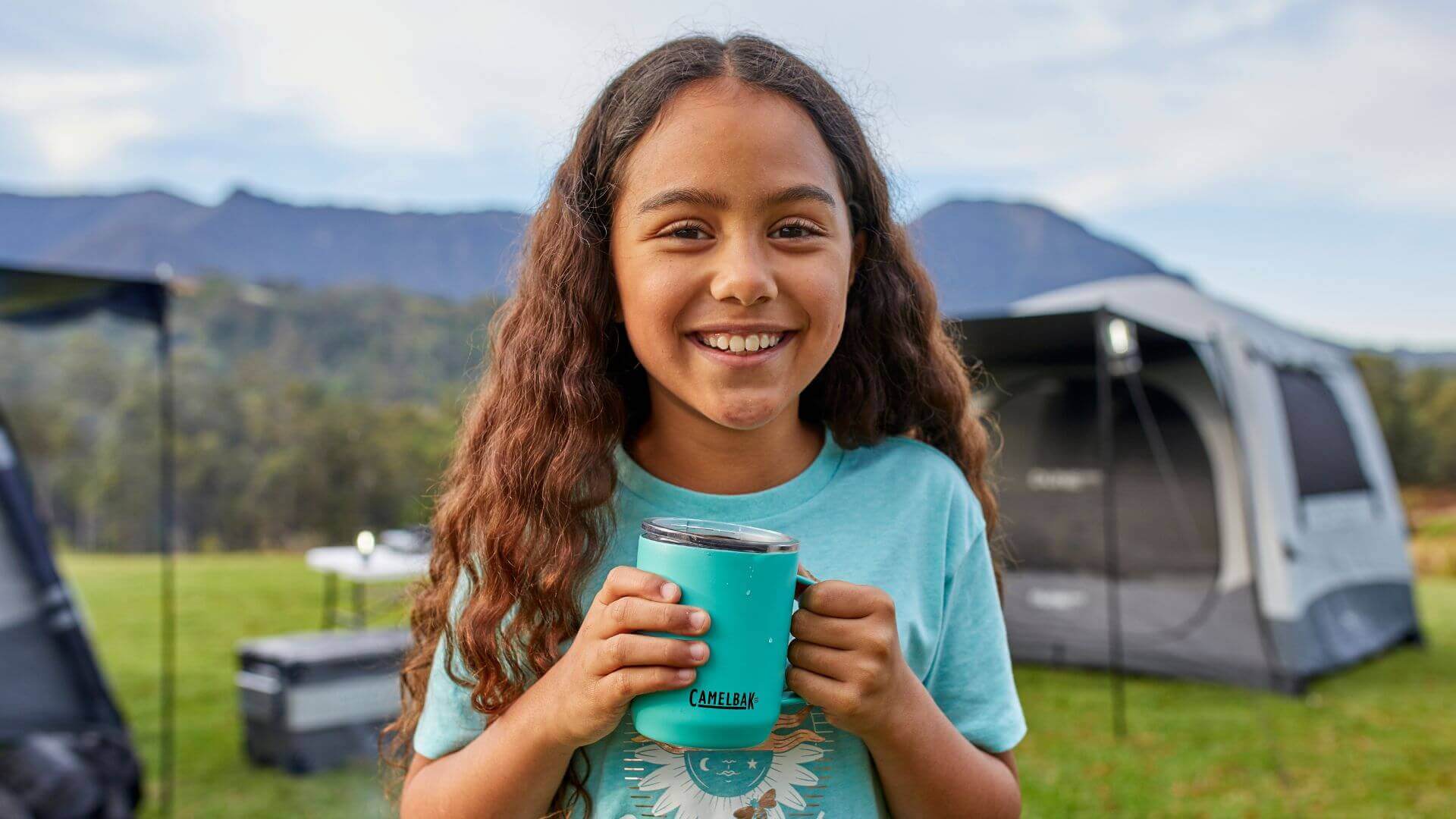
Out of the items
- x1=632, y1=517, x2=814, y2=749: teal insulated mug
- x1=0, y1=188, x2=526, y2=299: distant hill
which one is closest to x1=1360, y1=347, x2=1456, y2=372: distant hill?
x1=0, y1=188, x2=526, y2=299: distant hill

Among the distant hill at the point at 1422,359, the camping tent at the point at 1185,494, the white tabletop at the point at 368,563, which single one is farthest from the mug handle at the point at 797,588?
the distant hill at the point at 1422,359

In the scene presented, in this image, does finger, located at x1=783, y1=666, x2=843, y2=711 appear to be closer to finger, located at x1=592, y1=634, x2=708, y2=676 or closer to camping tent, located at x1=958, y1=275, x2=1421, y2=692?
finger, located at x1=592, y1=634, x2=708, y2=676

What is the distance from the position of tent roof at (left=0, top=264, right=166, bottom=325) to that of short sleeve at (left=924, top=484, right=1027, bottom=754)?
349cm

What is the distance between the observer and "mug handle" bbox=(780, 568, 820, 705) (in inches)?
30.4

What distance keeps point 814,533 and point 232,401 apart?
27.1ft

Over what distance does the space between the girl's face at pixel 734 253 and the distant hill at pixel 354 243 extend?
2.87 meters

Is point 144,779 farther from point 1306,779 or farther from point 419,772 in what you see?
point 1306,779

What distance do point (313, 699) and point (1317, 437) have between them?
4840 millimetres

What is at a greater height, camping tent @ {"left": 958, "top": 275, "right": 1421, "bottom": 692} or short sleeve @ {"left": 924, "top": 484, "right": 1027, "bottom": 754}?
short sleeve @ {"left": 924, "top": 484, "right": 1027, "bottom": 754}

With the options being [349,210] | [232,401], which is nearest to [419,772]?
[349,210]

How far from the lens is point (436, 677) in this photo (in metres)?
0.91

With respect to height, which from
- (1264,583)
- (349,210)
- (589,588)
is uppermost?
(349,210)

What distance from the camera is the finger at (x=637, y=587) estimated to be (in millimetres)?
724

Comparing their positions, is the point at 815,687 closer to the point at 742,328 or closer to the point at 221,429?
the point at 742,328
